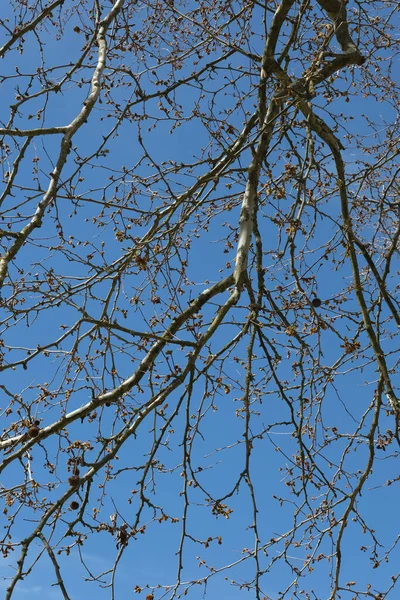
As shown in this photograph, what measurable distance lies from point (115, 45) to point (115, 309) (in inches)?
76.2

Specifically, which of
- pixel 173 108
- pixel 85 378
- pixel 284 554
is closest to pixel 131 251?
pixel 85 378

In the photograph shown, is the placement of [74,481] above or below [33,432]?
below

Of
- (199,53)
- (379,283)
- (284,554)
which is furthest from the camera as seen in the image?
(199,53)

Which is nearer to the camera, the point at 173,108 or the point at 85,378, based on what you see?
the point at 85,378

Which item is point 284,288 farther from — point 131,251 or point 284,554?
point 284,554

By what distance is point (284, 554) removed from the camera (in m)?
4.48

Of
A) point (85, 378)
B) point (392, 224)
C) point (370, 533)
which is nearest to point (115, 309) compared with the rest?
point (85, 378)

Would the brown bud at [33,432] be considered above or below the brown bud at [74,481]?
above

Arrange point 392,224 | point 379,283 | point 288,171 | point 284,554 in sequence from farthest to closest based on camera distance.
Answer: point 392,224 < point 379,283 < point 284,554 < point 288,171

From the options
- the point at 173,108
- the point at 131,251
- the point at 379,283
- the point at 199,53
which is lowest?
the point at 131,251

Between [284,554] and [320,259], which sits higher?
[320,259]

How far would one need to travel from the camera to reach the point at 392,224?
6.27 meters

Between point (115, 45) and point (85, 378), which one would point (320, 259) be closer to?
point (85, 378)

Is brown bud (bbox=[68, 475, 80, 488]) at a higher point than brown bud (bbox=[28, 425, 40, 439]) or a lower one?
lower
